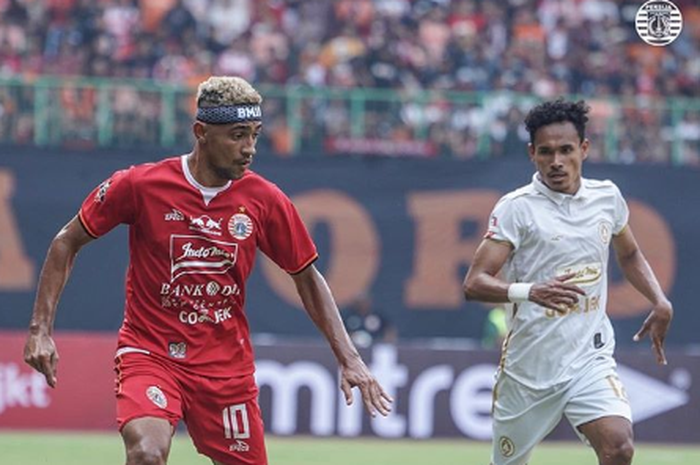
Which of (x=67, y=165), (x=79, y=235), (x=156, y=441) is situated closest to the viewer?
(x=156, y=441)

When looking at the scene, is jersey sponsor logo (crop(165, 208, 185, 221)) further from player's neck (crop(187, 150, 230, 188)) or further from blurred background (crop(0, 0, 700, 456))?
blurred background (crop(0, 0, 700, 456))

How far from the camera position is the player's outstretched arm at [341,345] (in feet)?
26.0

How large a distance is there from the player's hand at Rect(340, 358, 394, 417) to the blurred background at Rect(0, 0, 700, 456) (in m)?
12.2

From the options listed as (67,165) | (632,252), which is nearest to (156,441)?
(632,252)

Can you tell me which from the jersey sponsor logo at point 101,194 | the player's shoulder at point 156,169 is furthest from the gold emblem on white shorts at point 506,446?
the jersey sponsor logo at point 101,194

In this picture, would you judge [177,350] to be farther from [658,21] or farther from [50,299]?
[658,21]

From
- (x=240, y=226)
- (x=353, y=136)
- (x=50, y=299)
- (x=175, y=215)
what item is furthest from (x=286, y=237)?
(x=353, y=136)

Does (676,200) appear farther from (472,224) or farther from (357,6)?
(357,6)

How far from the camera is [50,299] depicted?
7.98 m

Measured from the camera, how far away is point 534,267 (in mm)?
9164

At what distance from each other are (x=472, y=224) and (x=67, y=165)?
5379 mm

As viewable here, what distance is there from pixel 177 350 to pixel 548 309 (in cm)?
214

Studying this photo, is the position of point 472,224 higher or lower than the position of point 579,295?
lower

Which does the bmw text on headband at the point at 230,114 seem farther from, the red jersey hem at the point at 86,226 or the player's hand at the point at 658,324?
the player's hand at the point at 658,324
